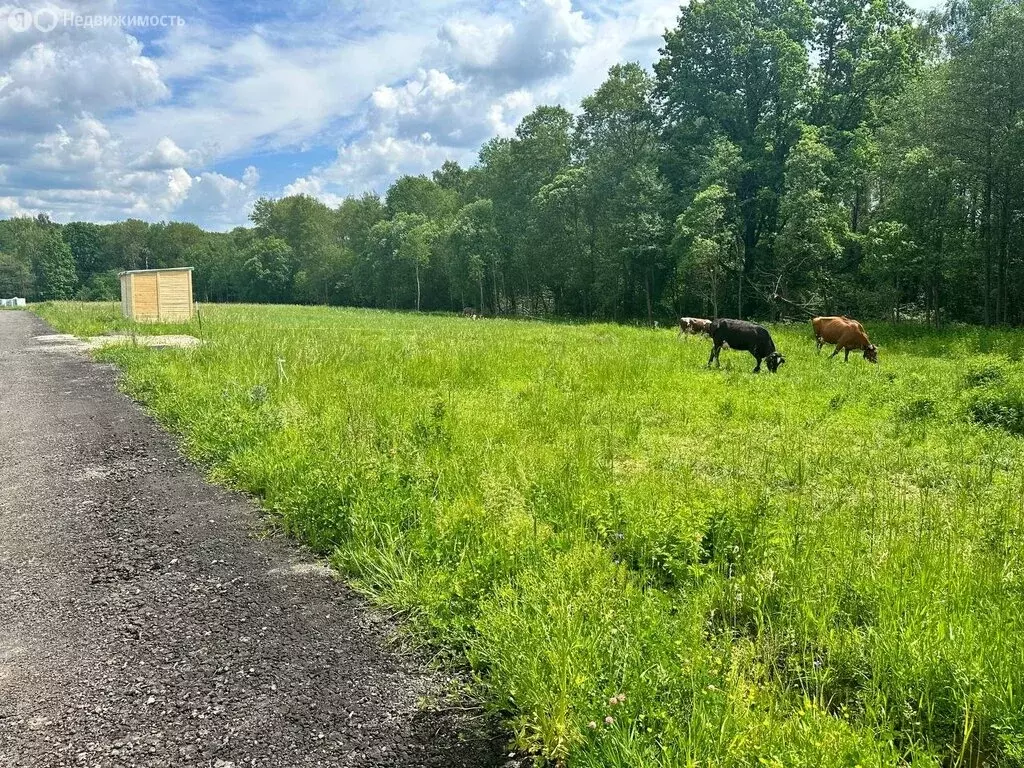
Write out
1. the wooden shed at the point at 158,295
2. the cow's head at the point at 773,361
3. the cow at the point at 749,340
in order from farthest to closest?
the wooden shed at the point at 158,295
the cow at the point at 749,340
the cow's head at the point at 773,361

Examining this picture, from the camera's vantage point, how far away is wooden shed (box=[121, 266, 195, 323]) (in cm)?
2784

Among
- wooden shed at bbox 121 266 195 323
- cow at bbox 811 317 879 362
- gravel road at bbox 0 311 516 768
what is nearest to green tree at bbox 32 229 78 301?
wooden shed at bbox 121 266 195 323

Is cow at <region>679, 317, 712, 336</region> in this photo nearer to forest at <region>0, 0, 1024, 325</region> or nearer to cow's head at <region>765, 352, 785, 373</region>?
forest at <region>0, 0, 1024, 325</region>

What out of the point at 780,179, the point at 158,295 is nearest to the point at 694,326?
the point at 780,179

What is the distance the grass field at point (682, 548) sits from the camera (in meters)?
2.81

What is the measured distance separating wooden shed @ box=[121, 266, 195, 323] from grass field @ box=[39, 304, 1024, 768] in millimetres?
19683

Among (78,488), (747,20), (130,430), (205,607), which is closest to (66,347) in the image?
(130,430)

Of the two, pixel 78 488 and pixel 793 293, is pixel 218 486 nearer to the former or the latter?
pixel 78 488

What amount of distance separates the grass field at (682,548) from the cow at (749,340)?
4.31 meters

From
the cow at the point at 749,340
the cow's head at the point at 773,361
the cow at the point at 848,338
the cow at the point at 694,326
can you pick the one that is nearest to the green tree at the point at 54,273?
the cow at the point at 694,326

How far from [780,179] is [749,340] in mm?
22641

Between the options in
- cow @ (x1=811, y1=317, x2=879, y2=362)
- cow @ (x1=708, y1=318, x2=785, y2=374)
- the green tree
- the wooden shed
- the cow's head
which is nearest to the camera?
the cow's head

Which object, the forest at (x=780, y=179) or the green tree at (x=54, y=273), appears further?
the green tree at (x=54, y=273)

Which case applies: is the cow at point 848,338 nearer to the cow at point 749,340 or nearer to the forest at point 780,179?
the cow at point 749,340
